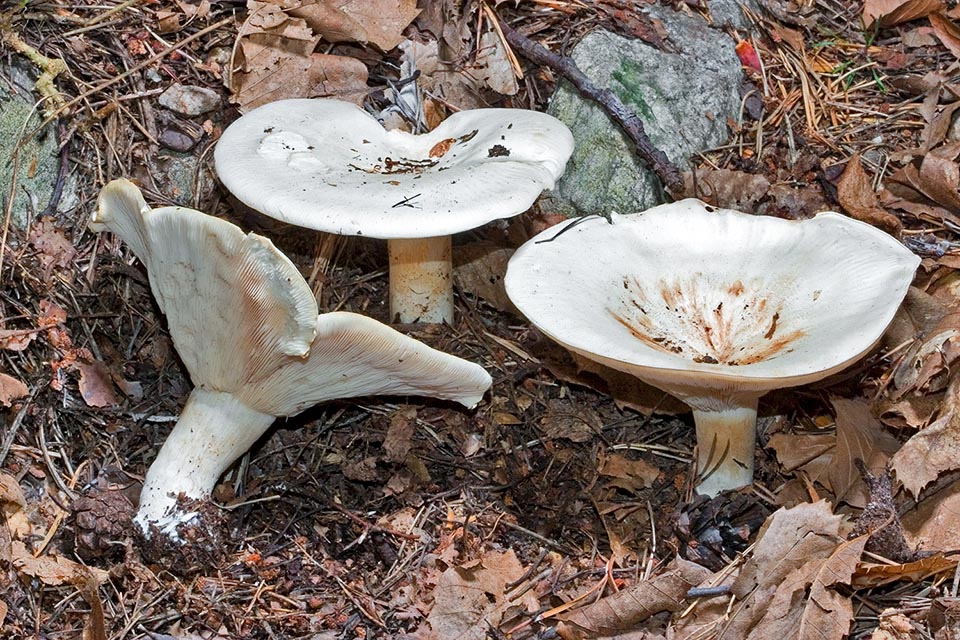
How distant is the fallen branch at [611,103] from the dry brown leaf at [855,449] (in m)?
1.16

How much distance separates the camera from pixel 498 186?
126 inches

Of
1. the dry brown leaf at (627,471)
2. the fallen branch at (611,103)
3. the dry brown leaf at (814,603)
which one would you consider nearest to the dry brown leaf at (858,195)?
the fallen branch at (611,103)

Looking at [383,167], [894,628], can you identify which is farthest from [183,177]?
[894,628]

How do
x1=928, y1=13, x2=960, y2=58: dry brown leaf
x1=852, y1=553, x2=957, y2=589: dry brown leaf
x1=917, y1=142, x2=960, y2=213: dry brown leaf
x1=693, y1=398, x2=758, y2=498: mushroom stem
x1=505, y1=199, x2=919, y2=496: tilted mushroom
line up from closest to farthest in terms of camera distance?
x1=852, y1=553, x2=957, y2=589: dry brown leaf → x1=505, y1=199, x2=919, y2=496: tilted mushroom → x1=693, y1=398, x2=758, y2=498: mushroom stem → x1=917, y1=142, x2=960, y2=213: dry brown leaf → x1=928, y1=13, x2=960, y2=58: dry brown leaf

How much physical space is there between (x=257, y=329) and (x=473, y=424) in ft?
3.38

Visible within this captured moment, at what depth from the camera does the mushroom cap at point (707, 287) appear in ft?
9.89

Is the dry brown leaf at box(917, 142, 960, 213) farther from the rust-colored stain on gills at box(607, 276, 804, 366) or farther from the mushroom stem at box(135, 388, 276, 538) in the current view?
the mushroom stem at box(135, 388, 276, 538)

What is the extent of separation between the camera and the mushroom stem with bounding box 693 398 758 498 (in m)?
3.41

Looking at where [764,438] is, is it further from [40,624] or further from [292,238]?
[40,624]

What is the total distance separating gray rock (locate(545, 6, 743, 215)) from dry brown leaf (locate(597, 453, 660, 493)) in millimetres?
1139

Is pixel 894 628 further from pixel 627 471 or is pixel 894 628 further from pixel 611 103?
pixel 611 103

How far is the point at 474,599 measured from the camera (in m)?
3.03

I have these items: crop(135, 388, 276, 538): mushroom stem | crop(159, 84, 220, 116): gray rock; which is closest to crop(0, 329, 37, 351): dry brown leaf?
crop(135, 388, 276, 538): mushroom stem

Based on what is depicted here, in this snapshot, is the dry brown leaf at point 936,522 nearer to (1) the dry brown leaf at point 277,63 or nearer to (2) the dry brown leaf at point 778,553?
(2) the dry brown leaf at point 778,553
